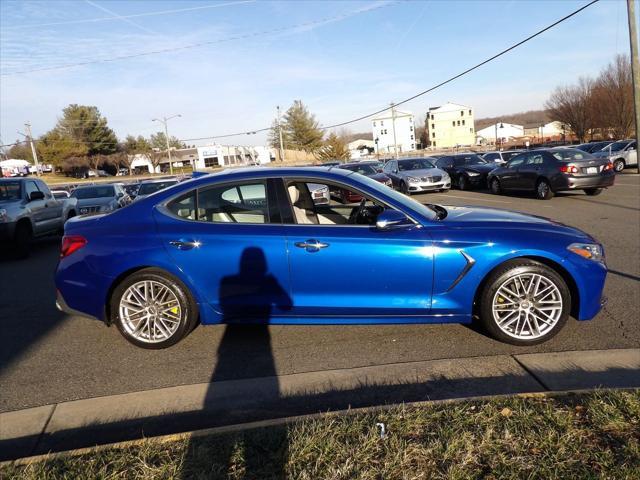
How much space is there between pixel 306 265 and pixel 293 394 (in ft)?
3.53

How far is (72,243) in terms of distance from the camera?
432 cm

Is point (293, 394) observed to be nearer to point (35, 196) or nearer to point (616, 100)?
point (35, 196)

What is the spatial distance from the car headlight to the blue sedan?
1 cm

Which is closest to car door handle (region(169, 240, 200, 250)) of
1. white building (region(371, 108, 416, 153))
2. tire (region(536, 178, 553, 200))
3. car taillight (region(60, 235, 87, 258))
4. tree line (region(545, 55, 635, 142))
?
car taillight (region(60, 235, 87, 258))

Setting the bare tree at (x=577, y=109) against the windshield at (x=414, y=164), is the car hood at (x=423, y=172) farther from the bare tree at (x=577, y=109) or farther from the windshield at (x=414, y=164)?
the bare tree at (x=577, y=109)

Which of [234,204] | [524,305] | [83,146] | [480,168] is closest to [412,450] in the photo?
[524,305]

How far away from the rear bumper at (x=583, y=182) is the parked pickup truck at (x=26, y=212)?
13.8 m

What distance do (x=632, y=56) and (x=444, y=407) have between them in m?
22.1

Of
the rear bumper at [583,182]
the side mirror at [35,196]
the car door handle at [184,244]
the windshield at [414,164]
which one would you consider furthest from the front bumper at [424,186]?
the car door handle at [184,244]

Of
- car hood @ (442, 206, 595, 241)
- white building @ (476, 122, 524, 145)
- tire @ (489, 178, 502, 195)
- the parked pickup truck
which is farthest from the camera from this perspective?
white building @ (476, 122, 524, 145)

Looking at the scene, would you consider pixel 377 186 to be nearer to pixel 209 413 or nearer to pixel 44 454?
pixel 209 413

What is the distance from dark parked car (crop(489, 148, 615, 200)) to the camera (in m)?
13.3

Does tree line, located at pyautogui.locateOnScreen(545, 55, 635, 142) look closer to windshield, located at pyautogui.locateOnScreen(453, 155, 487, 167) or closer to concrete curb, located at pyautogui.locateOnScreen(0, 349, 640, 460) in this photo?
windshield, located at pyautogui.locateOnScreen(453, 155, 487, 167)

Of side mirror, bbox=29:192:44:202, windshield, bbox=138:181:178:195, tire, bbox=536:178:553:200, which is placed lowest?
tire, bbox=536:178:553:200
